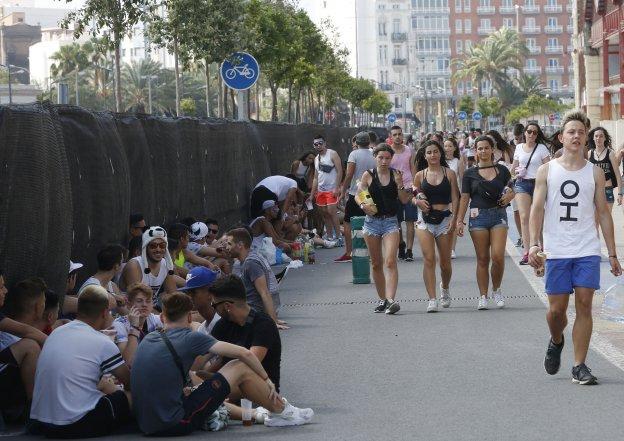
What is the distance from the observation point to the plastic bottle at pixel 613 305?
43.0ft

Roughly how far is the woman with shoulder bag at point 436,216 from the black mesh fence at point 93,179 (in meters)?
3.02

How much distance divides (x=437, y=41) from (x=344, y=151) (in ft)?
499

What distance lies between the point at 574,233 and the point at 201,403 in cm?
298

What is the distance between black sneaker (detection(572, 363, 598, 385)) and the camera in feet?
31.6

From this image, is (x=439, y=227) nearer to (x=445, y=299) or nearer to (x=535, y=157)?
(x=445, y=299)

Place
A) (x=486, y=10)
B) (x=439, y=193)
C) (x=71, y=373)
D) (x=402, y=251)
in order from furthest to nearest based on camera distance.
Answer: (x=486, y=10)
(x=402, y=251)
(x=439, y=193)
(x=71, y=373)

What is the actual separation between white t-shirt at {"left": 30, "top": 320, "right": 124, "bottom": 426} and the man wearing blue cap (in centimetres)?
129

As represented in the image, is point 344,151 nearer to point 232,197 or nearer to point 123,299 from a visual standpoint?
point 232,197

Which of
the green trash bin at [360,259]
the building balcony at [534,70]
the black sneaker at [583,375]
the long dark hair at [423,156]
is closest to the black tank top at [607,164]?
the green trash bin at [360,259]

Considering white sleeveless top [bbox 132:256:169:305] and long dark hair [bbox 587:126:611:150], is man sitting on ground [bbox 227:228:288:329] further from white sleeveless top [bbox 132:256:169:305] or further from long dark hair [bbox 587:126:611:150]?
long dark hair [bbox 587:126:611:150]

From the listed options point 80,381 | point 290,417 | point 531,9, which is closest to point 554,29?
point 531,9

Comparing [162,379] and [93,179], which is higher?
[93,179]

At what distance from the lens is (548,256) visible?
979 cm

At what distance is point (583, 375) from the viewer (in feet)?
31.7
